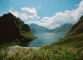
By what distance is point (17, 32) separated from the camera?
18612cm

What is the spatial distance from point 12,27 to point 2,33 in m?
14.9

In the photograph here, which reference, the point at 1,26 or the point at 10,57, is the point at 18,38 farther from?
the point at 10,57

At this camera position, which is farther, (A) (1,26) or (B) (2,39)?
(A) (1,26)

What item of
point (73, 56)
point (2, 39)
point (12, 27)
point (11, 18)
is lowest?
point (73, 56)

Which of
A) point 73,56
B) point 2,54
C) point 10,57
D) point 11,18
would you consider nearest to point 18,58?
point 10,57

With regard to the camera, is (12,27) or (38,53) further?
(12,27)

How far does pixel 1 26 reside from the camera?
18325 cm

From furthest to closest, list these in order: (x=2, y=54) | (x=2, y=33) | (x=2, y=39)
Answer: (x=2, y=33), (x=2, y=39), (x=2, y=54)

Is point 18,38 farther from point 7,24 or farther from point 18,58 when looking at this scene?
point 18,58

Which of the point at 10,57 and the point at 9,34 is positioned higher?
the point at 9,34

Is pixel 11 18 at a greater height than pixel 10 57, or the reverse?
pixel 11 18

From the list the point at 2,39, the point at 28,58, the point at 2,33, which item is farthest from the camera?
the point at 2,33

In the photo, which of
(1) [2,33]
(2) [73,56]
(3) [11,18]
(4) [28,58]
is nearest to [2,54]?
(4) [28,58]

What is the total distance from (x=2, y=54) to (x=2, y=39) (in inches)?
6318
